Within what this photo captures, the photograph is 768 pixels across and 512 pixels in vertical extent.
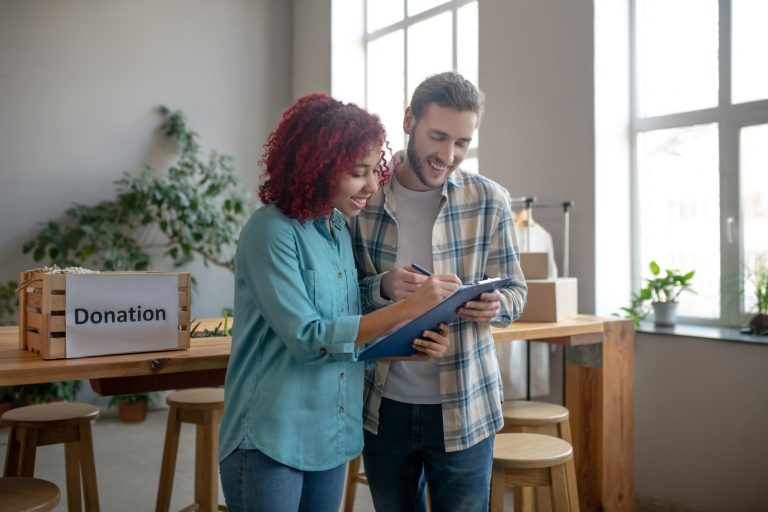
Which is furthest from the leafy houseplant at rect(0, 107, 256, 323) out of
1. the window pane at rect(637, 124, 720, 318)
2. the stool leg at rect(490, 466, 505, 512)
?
the stool leg at rect(490, 466, 505, 512)

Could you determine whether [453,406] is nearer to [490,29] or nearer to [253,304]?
[253,304]

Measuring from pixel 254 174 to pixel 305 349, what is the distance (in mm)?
4851

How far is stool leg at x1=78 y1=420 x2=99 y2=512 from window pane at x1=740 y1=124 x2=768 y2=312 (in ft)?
9.02

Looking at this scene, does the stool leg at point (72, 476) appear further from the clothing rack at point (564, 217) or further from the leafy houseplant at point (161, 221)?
the leafy houseplant at point (161, 221)

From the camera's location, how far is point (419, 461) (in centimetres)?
177

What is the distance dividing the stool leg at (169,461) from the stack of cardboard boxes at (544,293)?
1.34m

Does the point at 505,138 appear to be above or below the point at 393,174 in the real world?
above

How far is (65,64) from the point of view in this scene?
516 cm

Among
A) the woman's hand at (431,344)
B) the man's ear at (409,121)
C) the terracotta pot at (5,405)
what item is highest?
the man's ear at (409,121)

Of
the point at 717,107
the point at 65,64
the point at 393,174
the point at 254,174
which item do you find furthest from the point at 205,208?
the point at 393,174

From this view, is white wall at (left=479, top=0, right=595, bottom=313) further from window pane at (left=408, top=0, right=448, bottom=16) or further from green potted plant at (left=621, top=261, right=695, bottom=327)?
window pane at (left=408, top=0, right=448, bottom=16)

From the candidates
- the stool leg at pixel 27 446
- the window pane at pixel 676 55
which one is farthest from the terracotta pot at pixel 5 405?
the window pane at pixel 676 55

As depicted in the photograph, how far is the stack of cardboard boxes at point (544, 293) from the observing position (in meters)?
2.74

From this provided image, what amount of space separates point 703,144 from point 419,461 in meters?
2.47
